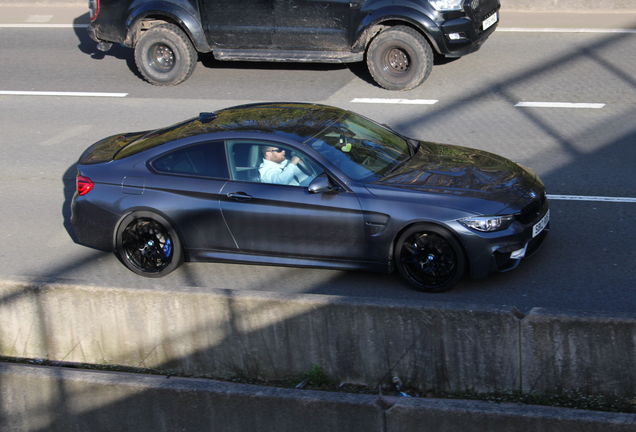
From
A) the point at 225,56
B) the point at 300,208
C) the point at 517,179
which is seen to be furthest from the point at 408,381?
the point at 225,56

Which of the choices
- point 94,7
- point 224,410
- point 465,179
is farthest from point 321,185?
point 94,7

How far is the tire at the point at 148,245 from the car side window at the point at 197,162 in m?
0.49

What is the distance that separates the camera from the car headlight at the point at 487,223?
19.4 feet

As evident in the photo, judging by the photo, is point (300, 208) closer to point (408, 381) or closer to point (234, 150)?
point (234, 150)

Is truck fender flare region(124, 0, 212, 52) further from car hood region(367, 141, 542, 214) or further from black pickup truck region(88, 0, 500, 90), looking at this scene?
car hood region(367, 141, 542, 214)

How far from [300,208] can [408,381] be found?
2.00m

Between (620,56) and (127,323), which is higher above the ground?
(620,56)

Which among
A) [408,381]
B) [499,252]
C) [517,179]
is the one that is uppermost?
[517,179]

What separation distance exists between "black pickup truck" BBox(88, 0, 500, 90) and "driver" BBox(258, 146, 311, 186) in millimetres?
5371

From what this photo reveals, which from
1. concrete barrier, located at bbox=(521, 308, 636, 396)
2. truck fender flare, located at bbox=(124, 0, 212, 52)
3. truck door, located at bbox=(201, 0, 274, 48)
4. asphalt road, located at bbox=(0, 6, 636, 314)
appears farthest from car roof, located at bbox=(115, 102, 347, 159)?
truck fender flare, located at bbox=(124, 0, 212, 52)

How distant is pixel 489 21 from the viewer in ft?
38.0

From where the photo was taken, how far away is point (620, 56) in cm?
1191

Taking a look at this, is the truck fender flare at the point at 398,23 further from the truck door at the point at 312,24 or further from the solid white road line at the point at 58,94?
the solid white road line at the point at 58,94

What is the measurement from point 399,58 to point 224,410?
8100mm
